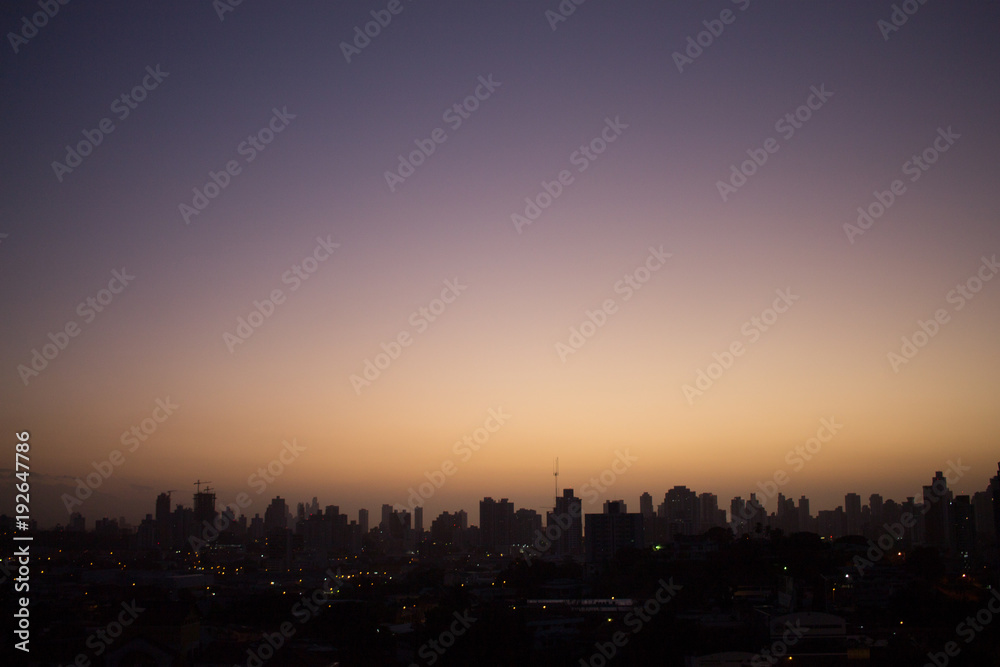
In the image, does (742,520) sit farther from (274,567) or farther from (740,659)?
(740,659)

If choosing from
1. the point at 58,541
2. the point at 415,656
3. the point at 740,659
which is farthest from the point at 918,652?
the point at 58,541

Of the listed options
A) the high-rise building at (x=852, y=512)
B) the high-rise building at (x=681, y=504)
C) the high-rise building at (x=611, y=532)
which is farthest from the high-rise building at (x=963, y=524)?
the high-rise building at (x=681, y=504)

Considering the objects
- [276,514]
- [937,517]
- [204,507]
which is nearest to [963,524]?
[937,517]

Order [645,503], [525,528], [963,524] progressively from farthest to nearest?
[525,528], [645,503], [963,524]

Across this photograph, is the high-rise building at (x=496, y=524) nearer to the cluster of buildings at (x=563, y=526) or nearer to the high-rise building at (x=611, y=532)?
the cluster of buildings at (x=563, y=526)

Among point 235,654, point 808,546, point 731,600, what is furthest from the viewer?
point 808,546
